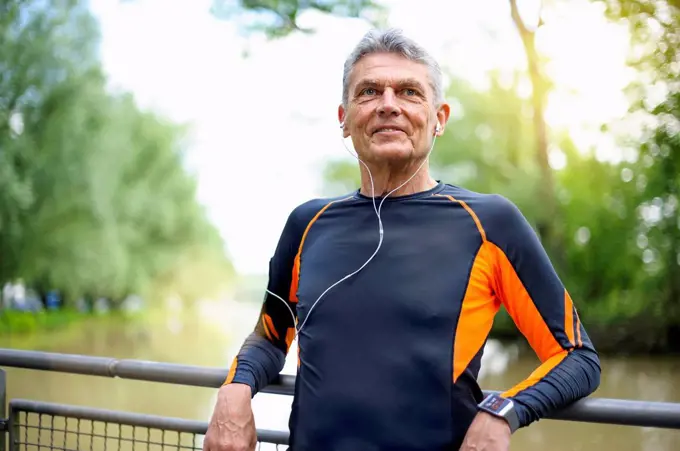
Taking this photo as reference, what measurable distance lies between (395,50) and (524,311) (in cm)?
54

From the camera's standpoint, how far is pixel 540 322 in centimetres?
118

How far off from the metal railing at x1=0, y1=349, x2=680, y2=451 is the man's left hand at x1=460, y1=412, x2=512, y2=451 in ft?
0.59

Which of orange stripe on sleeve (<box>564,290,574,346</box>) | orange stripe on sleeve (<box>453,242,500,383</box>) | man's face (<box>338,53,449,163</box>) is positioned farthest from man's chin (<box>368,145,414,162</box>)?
orange stripe on sleeve (<box>564,290,574,346</box>)

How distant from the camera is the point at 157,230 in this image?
2017cm

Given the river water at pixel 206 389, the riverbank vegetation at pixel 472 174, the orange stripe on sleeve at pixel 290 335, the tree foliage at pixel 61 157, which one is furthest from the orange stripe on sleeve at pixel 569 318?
the tree foliage at pixel 61 157

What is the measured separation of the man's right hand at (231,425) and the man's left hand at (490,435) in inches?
16.1

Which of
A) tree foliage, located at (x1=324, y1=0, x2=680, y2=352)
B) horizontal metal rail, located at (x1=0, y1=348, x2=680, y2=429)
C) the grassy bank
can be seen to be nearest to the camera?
horizontal metal rail, located at (x1=0, y1=348, x2=680, y2=429)

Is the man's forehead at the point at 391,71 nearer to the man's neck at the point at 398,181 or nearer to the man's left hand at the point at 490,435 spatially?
the man's neck at the point at 398,181

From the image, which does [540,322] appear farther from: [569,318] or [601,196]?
[601,196]

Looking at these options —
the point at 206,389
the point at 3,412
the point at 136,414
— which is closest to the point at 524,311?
the point at 136,414

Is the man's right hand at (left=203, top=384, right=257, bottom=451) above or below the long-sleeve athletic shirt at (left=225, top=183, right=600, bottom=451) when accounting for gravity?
below

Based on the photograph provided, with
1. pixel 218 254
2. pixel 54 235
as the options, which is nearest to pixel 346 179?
pixel 54 235

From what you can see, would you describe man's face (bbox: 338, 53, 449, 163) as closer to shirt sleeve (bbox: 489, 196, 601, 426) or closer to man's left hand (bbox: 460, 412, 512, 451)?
shirt sleeve (bbox: 489, 196, 601, 426)

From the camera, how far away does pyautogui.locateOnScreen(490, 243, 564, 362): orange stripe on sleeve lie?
1179 millimetres
